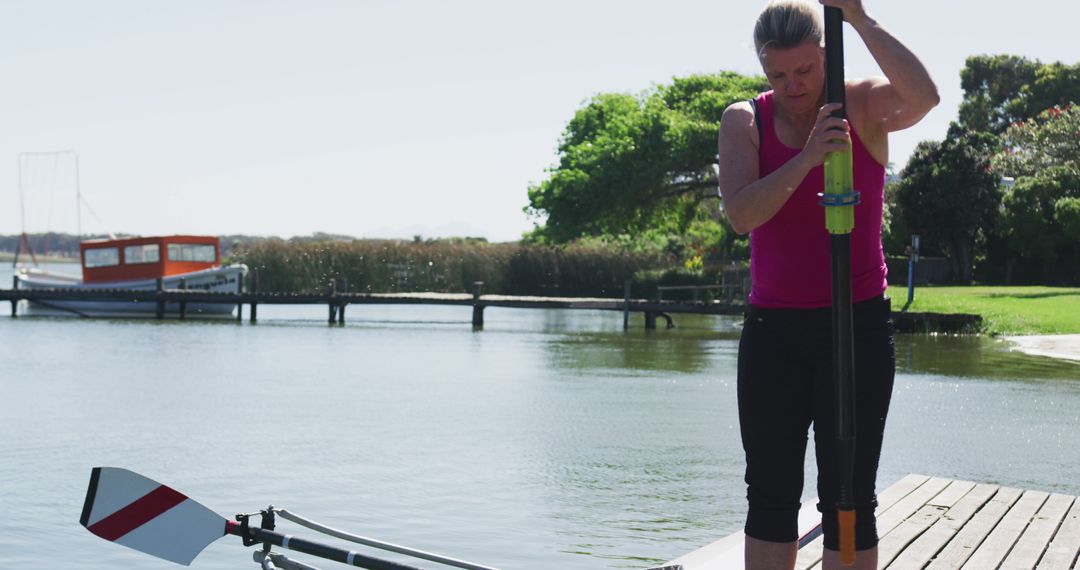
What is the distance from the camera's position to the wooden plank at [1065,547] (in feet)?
15.6

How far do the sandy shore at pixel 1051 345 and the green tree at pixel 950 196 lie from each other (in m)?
18.0


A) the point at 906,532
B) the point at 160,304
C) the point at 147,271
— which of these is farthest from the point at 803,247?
the point at 147,271

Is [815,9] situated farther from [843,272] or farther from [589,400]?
[589,400]

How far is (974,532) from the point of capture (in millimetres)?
5285

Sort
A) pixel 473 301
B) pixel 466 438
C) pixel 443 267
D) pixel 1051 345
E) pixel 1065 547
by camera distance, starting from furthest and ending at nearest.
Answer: pixel 443 267
pixel 473 301
pixel 1051 345
pixel 466 438
pixel 1065 547

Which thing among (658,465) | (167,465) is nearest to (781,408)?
(658,465)

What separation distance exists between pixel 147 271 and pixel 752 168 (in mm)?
41699

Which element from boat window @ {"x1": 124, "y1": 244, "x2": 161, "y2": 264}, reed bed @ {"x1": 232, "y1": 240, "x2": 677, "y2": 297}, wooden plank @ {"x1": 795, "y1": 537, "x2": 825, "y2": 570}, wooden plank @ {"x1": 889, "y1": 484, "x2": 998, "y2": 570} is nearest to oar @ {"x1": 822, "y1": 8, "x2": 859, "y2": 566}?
wooden plank @ {"x1": 795, "y1": 537, "x2": 825, "y2": 570}

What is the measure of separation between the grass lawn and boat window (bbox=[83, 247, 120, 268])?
25037 millimetres

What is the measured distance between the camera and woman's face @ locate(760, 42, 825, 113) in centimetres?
283

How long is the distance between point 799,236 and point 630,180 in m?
36.7

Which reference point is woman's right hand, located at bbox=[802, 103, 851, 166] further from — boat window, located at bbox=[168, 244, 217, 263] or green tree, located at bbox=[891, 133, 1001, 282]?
green tree, located at bbox=[891, 133, 1001, 282]

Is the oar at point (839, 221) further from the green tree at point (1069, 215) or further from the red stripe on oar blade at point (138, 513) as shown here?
the green tree at point (1069, 215)

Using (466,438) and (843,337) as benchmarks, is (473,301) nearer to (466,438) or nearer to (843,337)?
(466,438)
